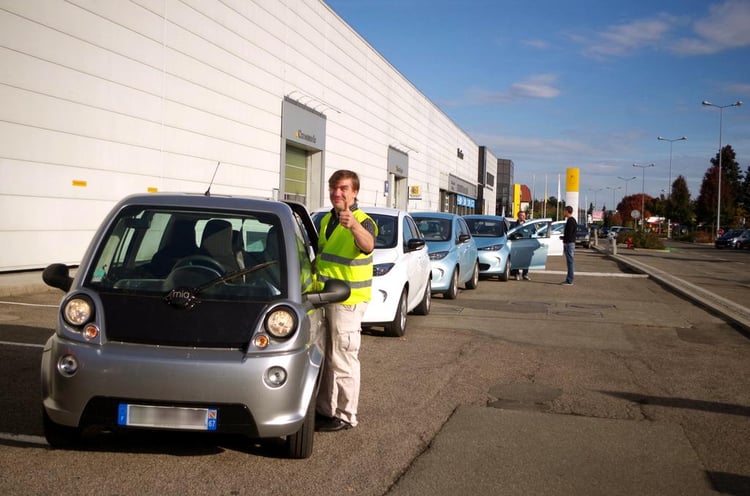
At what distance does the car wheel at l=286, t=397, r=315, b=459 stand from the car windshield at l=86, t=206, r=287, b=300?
751mm

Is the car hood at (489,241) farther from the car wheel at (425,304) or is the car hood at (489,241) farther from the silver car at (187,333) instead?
the silver car at (187,333)

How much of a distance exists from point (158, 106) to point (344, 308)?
15485 millimetres

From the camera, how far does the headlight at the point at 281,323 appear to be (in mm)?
4406

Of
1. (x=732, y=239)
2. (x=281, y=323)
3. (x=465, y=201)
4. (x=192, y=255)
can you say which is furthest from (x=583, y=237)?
(x=281, y=323)

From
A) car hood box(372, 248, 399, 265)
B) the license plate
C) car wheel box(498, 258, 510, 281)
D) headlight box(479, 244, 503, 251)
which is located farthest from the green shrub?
the license plate

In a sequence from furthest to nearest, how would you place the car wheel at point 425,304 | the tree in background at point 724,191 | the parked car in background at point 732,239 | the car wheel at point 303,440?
the tree in background at point 724,191 < the parked car in background at point 732,239 < the car wheel at point 425,304 < the car wheel at point 303,440

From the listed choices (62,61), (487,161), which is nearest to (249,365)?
(62,61)

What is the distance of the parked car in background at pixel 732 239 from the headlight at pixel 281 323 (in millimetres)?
62177

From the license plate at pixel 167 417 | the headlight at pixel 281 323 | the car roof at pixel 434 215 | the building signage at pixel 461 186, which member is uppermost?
the building signage at pixel 461 186

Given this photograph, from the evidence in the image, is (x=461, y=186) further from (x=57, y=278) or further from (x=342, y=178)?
(x=57, y=278)

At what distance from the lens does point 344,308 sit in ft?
17.3

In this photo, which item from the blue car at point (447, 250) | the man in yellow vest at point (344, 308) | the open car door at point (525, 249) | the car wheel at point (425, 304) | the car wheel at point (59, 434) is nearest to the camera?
the car wheel at point (59, 434)

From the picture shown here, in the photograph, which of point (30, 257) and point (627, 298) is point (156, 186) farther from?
point (627, 298)

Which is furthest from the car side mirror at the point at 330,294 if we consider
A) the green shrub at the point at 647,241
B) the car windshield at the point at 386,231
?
the green shrub at the point at 647,241
